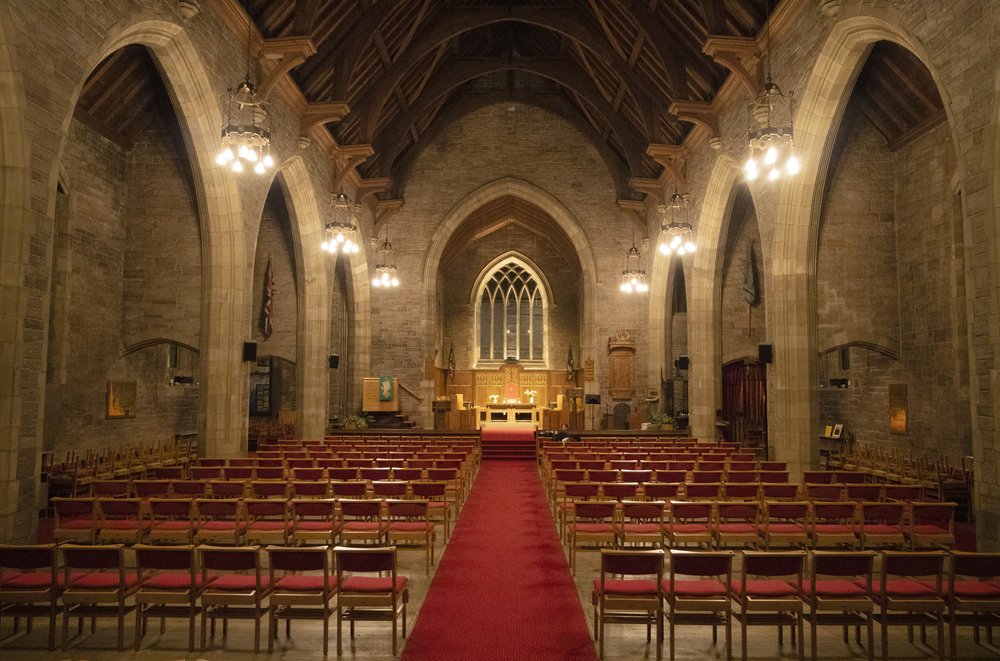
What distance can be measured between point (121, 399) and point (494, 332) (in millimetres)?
15843

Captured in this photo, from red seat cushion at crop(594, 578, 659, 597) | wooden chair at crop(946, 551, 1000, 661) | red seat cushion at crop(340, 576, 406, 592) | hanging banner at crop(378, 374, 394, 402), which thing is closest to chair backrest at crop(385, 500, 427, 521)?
red seat cushion at crop(340, 576, 406, 592)

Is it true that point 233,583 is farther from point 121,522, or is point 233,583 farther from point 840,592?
point 840,592

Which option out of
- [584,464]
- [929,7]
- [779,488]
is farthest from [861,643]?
[929,7]

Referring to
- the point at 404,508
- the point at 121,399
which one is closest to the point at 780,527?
the point at 404,508

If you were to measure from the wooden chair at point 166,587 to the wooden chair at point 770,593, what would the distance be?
346cm

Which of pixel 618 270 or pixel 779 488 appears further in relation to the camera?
pixel 618 270

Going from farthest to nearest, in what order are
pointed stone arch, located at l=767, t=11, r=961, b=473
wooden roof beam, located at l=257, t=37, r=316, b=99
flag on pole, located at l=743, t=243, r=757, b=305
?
flag on pole, located at l=743, t=243, r=757, b=305 < wooden roof beam, located at l=257, t=37, r=316, b=99 < pointed stone arch, located at l=767, t=11, r=961, b=473

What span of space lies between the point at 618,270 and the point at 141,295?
13821 millimetres

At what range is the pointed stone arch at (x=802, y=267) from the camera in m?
9.91

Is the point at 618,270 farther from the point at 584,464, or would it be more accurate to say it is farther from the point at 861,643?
the point at 861,643

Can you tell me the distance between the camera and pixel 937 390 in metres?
12.0

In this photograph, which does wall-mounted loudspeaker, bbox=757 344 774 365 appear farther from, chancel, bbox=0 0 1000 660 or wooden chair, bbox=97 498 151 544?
wooden chair, bbox=97 498 151 544

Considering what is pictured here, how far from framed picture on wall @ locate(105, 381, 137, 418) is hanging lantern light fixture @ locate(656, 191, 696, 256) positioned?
11.7 meters

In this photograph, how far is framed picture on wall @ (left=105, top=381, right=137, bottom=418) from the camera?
44.5 feet
